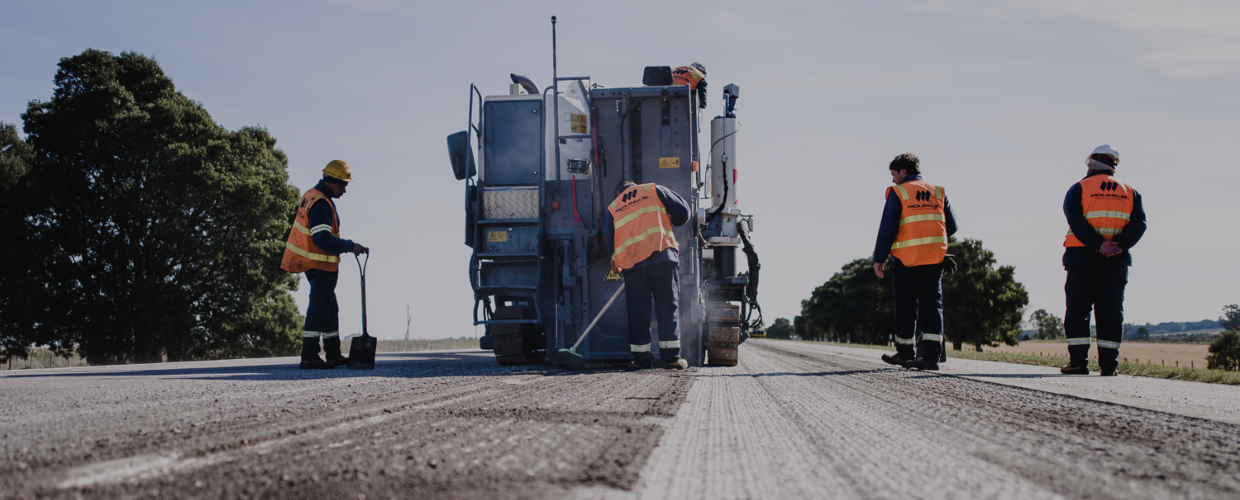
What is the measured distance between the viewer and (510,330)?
24.5ft

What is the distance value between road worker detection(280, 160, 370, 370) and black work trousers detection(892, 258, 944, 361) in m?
4.93

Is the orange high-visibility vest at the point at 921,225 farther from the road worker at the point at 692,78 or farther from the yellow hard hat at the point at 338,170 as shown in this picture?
the yellow hard hat at the point at 338,170

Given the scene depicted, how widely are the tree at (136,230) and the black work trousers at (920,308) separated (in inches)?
725

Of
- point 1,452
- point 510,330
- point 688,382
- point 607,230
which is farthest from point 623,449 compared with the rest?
point 510,330

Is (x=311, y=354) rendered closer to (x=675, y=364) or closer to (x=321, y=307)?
(x=321, y=307)

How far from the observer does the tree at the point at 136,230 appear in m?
18.7

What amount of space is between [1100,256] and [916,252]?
138 centimetres

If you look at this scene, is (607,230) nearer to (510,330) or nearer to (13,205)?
(510,330)

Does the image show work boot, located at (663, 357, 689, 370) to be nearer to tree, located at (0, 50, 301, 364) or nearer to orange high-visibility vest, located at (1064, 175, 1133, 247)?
orange high-visibility vest, located at (1064, 175, 1133, 247)

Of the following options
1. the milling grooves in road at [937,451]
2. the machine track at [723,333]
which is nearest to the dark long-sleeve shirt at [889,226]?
the machine track at [723,333]

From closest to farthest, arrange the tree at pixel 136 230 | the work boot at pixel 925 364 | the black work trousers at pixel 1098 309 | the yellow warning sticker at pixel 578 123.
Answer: the black work trousers at pixel 1098 309 < the work boot at pixel 925 364 < the yellow warning sticker at pixel 578 123 < the tree at pixel 136 230

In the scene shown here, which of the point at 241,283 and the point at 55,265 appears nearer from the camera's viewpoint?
the point at 55,265

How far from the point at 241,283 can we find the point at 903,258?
63.2ft

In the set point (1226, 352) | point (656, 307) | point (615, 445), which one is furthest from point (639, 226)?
point (1226, 352)
